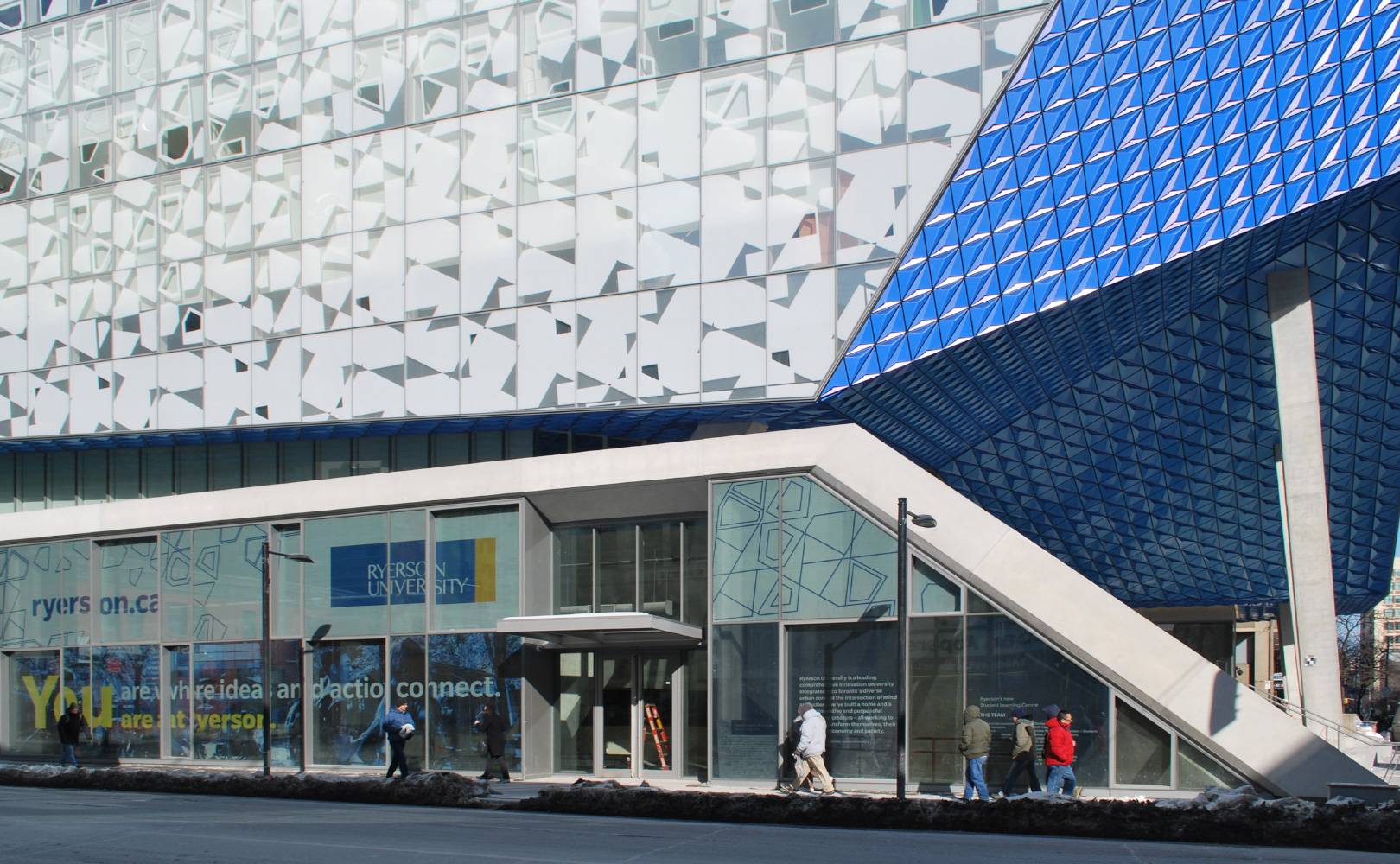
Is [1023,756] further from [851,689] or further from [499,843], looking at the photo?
[499,843]

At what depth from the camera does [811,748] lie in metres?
20.7

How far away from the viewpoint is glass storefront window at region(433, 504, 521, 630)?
85.8ft

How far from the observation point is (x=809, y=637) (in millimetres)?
22438

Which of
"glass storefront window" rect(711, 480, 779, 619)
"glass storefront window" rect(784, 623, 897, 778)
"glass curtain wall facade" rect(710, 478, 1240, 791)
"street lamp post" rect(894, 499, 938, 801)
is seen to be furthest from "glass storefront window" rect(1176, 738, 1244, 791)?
"glass storefront window" rect(711, 480, 779, 619)

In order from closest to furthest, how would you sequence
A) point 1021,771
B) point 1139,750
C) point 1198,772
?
point 1198,772
point 1139,750
point 1021,771

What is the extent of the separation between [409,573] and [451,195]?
1211 cm

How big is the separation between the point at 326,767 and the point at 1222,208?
77.9 ft

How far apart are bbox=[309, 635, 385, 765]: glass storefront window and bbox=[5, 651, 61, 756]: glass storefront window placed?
9.03 metres

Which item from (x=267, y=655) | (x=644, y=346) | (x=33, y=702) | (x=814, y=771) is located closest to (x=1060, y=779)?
(x=814, y=771)

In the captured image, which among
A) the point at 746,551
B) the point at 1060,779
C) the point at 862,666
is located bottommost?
the point at 1060,779

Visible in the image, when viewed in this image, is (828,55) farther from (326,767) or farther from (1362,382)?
(1362,382)

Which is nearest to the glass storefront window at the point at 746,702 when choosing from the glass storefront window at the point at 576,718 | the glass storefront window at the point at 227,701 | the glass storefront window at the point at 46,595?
the glass storefront window at the point at 576,718

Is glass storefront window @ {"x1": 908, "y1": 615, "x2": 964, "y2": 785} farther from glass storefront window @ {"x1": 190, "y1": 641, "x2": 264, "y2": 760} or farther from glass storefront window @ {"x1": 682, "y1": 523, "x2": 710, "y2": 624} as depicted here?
glass storefront window @ {"x1": 190, "y1": 641, "x2": 264, "y2": 760}

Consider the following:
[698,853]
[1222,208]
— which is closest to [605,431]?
[1222,208]
